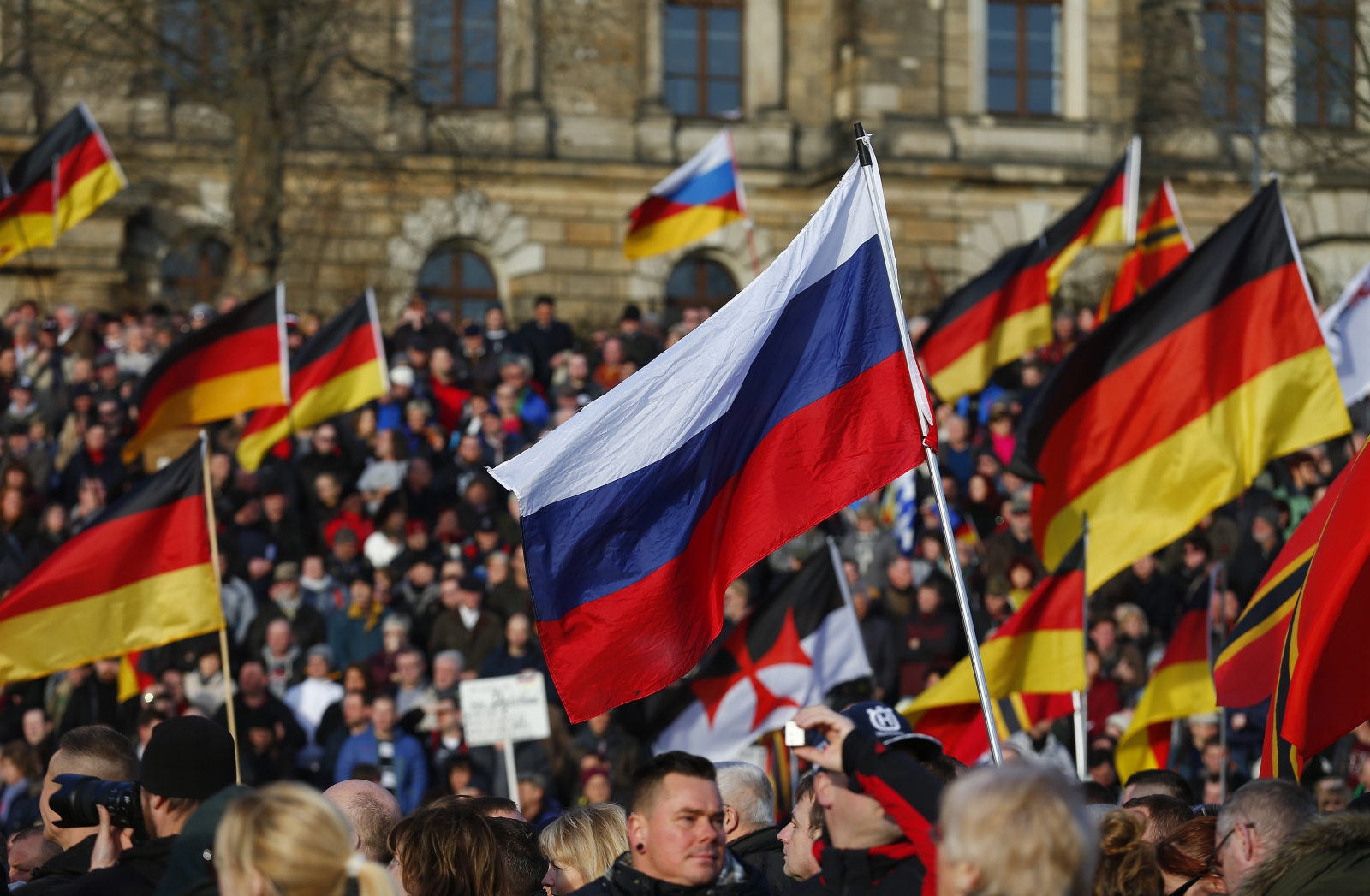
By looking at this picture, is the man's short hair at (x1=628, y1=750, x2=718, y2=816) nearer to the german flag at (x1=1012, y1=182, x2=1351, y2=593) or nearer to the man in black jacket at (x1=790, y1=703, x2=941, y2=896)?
the man in black jacket at (x1=790, y1=703, x2=941, y2=896)

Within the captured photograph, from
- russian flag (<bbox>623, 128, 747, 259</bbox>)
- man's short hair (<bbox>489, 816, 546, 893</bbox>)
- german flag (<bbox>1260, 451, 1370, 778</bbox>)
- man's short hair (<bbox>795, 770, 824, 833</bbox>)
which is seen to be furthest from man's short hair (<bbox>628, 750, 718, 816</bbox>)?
russian flag (<bbox>623, 128, 747, 259</bbox>)

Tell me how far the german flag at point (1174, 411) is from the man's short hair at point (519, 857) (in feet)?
11.3

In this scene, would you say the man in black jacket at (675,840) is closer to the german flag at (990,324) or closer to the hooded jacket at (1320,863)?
the hooded jacket at (1320,863)

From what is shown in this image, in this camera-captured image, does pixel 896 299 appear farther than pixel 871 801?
Yes

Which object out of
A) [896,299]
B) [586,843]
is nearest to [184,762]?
[586,843]

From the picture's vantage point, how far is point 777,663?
10523 millimetres

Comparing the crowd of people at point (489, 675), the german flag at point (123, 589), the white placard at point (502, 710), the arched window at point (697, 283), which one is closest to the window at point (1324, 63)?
the crowd of people at point (489, 675)

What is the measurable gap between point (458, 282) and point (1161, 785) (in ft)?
76.3

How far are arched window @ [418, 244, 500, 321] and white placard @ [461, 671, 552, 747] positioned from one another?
18.4 m

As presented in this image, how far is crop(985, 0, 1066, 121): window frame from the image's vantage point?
30781 mm

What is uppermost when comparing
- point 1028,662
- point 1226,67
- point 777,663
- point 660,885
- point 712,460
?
point 1226,67

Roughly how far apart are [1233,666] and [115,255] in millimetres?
22049

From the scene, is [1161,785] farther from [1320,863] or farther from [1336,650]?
[1320,863]

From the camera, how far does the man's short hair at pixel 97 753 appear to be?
20.0ft
